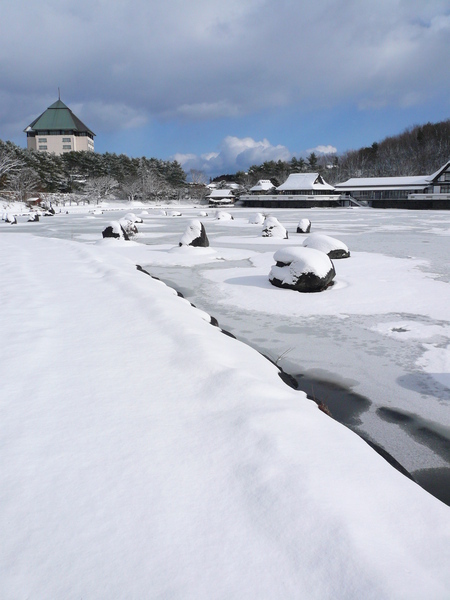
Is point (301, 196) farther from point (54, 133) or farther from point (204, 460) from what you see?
point (54, 133)

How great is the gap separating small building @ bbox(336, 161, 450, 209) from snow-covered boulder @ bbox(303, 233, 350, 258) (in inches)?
1606

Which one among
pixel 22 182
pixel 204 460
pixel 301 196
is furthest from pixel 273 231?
pixel 22 182

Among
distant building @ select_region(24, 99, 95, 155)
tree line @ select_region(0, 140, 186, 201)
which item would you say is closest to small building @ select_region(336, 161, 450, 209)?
tree line @ select_region(0, 140, 186, 201)

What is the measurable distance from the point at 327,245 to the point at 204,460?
10645 mm

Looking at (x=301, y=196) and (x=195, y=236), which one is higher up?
(x=301, y=196)

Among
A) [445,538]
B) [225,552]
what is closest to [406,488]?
[445,538]

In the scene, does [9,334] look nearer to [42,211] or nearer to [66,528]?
[66,528]

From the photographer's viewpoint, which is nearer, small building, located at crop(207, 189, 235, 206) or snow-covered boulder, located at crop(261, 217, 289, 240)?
snow-covered boulder, located at crop(261, 217, 289, 240)

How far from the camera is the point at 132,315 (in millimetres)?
5457

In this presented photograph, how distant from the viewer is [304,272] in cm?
864

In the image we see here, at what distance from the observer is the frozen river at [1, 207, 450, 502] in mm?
3742

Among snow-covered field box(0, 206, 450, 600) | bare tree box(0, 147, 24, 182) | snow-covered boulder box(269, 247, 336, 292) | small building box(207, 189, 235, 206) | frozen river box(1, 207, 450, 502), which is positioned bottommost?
frozen river box(1, 207, 450, 502)

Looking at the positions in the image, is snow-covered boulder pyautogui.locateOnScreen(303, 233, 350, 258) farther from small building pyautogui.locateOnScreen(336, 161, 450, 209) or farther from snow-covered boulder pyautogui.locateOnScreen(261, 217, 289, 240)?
small building pyautogui.locateOnScreen(336, 161, 450, 209)

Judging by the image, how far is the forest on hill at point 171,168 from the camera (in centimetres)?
6328
